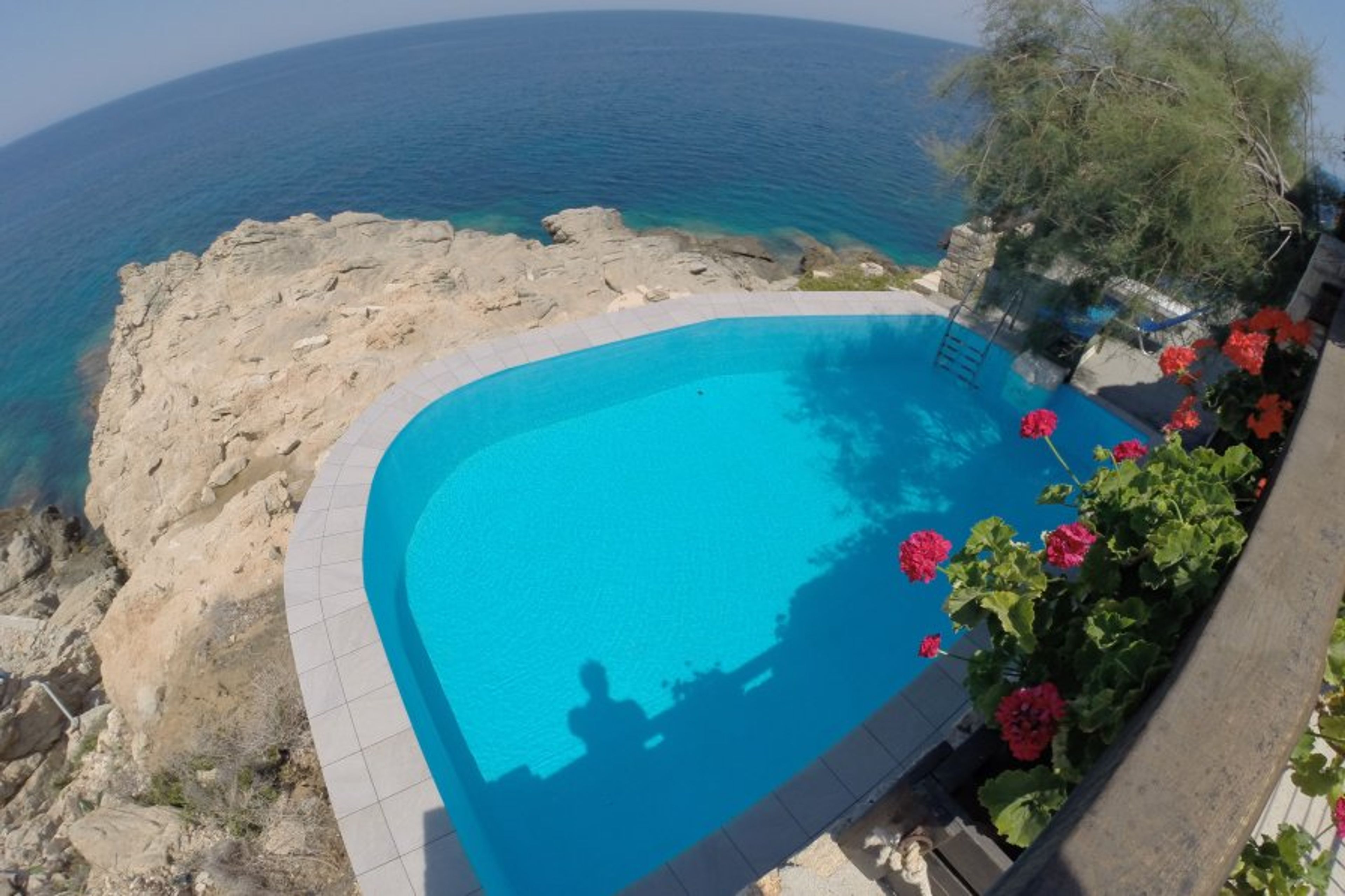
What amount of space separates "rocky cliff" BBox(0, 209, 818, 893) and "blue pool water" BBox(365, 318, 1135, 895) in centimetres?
143

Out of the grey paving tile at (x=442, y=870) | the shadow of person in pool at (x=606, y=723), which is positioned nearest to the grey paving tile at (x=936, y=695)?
the shadow of person in pool at (x=606, y=723)

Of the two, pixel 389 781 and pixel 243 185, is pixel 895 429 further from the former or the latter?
pixel 243 185

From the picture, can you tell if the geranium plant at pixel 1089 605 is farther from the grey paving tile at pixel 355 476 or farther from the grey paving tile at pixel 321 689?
the grey paving tile at pixel 355 476

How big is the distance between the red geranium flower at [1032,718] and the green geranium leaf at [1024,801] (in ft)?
0.28

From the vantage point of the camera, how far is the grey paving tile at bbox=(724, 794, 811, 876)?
17.7 feet

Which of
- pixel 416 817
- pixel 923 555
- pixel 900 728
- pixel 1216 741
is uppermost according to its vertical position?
pixel 1216 741

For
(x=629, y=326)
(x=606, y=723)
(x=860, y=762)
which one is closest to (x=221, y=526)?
(x=606, y=723)

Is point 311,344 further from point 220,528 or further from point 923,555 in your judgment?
point 923,555

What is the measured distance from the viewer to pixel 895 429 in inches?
442

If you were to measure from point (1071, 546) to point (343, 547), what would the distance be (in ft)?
25.5

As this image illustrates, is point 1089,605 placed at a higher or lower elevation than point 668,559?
higher

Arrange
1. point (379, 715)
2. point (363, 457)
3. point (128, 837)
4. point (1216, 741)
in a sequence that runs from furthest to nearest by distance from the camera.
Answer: point (363, 457), point (379, 715), point (128, 837), point (1216, 741)

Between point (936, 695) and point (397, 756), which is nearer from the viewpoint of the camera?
point (397, 756)

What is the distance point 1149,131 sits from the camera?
6961 mm
